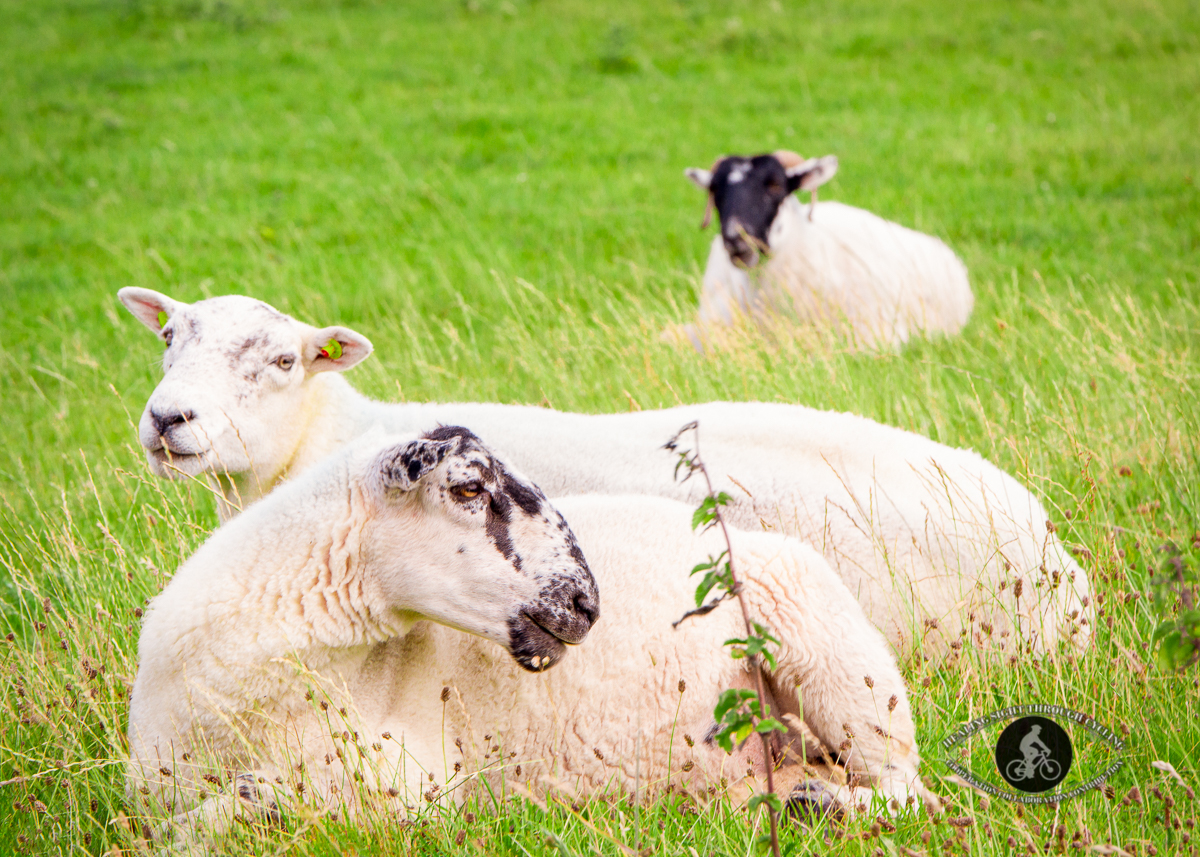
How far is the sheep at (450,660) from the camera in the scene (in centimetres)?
265

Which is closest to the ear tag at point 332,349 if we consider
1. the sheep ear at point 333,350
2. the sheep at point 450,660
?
the sheep ear at point 333,350

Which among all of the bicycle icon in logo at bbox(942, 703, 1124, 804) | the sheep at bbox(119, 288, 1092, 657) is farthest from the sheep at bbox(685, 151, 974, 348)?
the bicycle icon in logo at bbox(942, 703, 1124, 804)

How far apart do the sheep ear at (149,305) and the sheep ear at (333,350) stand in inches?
23.9

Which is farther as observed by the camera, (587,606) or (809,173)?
(809,173)

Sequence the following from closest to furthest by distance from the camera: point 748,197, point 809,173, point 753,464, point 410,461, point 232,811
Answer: point 232,811 → point 410,461 → point 753,464 → point 748,197 → point 809,173

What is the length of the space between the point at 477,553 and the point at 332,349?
1.88 meters

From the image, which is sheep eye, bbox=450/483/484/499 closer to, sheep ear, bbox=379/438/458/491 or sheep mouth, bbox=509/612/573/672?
sheep ear, bbox=379/438/458/491

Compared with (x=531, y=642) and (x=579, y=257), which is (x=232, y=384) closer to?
(x=531, y=642)

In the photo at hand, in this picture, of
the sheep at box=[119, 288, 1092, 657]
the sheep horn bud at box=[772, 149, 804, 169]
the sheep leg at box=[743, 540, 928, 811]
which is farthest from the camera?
the sheep horn bud at box=[772, 149, 804, 169]


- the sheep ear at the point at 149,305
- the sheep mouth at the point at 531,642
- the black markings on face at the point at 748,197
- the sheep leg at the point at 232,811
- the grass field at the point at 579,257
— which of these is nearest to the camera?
the sheep leg at the point at 232,811

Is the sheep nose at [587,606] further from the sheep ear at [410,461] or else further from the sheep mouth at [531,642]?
the sheep ear at [410,461]

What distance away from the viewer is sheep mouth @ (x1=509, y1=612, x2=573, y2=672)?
8.61 feet

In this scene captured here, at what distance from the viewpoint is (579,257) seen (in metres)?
9.59

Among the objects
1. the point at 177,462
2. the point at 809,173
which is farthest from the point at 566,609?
the point at 809,173
